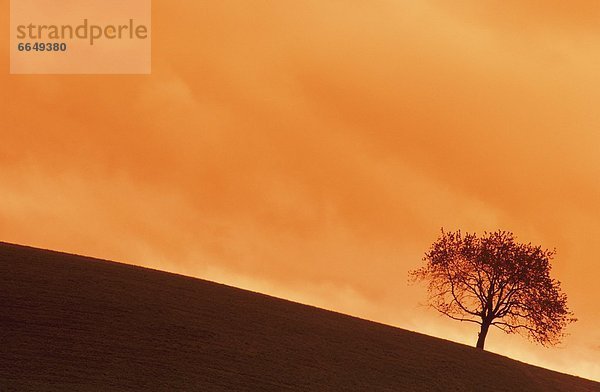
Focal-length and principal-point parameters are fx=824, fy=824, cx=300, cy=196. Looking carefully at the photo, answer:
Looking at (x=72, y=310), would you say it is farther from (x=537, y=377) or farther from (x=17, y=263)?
(x=537, y=377)

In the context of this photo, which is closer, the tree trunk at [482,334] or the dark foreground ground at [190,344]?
the dark foreground ground at [190,344]

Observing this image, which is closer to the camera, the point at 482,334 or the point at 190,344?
the point at 190,344

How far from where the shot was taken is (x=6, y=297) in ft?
161

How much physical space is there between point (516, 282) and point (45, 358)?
4199 cm

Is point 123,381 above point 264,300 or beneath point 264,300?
beneath

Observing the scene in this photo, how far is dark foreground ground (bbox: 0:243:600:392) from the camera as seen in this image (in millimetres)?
40031

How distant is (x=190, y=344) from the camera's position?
46.9 meters

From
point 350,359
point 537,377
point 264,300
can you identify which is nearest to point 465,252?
point 537,377

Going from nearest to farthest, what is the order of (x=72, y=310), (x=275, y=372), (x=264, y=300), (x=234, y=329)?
(x=275, y=372)
(x=72, y=310)
(x=234, y=329)
(x=264, y=300)

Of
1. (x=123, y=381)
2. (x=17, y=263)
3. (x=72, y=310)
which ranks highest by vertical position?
(x=17, y=263)

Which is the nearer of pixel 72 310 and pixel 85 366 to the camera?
pixel 85 366

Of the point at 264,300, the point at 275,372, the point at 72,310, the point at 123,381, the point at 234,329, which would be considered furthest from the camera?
the point at 264,300

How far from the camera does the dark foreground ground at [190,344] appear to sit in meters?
40.0

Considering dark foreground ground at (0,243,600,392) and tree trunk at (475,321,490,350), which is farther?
tree trunk at (475,321,490,350)
